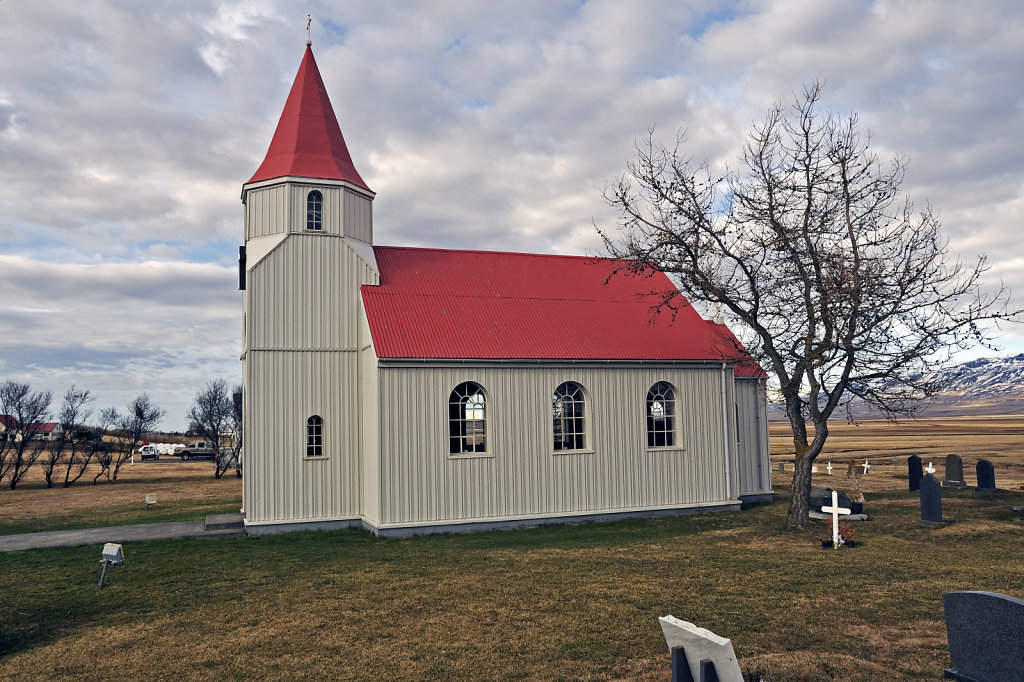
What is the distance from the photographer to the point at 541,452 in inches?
750

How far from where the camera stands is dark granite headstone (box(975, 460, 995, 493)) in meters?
22.8

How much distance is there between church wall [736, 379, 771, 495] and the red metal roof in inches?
79.0

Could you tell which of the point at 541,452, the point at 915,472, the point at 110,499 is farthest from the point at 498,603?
the point at 110,499

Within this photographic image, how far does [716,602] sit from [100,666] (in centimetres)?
850

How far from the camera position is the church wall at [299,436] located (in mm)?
18141

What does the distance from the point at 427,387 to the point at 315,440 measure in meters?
3.61

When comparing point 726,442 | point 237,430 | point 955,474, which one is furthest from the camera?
point 237,430

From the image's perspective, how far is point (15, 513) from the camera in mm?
25484

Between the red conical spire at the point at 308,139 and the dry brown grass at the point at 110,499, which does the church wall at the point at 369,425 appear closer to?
the red conical spire at the point at 308,139

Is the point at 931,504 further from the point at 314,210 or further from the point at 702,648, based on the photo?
the point at 314,210

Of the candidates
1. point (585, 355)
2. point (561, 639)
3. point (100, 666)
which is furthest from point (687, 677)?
point (585, 355)

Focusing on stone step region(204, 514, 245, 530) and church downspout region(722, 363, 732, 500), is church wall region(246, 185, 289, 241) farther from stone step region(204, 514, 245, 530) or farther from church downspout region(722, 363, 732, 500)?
church downspout region(722, 363, 732, 500)

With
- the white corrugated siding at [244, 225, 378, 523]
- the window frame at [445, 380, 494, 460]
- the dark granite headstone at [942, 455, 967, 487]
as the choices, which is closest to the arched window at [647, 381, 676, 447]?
the window frame at [445, 380, 494, 460]

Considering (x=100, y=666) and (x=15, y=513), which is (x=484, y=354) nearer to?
(x=100, y=666)
